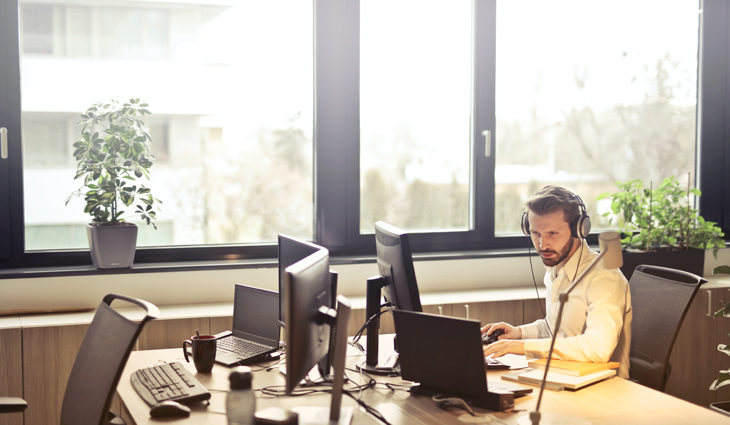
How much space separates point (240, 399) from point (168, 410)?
32 cm

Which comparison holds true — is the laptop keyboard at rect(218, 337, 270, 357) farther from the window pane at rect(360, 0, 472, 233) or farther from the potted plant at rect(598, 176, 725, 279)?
the potted plant at rect(598, 176, 725, 279)

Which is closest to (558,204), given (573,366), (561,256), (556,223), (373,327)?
(556,223)

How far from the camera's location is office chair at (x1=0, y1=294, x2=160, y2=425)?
1.70 m

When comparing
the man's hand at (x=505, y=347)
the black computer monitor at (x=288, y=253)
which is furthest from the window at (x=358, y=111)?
the man's hand at (x=505, y=347)

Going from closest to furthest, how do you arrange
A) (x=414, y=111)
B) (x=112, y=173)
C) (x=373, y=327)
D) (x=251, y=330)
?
(x=373, y=327) → (x=251, y=330) → (x=112, y=173) → (x=414, y=111)

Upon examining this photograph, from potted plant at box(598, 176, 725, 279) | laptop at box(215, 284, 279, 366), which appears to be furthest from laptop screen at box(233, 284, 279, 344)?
potted plant at box(598, 176, 725, 279)

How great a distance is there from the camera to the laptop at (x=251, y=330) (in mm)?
2316

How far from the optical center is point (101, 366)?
181cm

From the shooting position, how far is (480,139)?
3.77 metres

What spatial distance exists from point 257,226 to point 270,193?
172 millimetres

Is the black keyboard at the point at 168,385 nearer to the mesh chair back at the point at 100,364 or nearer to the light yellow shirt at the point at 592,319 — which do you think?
the mesh chair back at the point at 100,364

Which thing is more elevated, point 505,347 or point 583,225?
point 583,225

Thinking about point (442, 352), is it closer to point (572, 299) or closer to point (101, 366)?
point (572, 299)

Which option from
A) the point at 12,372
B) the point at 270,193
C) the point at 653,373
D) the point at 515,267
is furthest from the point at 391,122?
the point at 12,372
